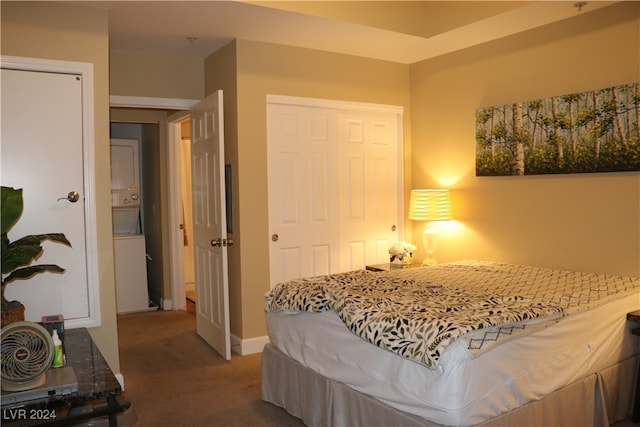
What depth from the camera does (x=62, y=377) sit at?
2332 mm

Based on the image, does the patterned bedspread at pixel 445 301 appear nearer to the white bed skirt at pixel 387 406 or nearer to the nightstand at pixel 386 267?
the white bed skirt at pixel 387 406

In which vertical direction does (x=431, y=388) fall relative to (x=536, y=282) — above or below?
below

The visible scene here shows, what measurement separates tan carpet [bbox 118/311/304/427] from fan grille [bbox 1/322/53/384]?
3.37 ft

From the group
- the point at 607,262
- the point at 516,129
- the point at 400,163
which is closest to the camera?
the point at 607,262

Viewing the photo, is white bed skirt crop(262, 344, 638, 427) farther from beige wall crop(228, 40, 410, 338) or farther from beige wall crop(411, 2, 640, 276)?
beige wall crop(228, 40, 410, 338)

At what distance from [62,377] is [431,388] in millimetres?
1598

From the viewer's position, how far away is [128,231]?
20.5ft

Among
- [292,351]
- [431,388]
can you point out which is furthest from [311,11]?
[431,388]

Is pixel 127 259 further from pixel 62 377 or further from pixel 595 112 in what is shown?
pixel 595 112

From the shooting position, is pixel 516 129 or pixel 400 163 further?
pixel 400 163

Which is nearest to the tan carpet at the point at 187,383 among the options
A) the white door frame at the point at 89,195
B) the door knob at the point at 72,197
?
the white door frame at the point at 89,195

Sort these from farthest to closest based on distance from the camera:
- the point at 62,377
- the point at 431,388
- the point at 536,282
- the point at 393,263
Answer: the point at 393,263 → the point at 536,282 → the point at 62,377 → the point at 431,388

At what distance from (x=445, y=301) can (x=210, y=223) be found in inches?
88.3

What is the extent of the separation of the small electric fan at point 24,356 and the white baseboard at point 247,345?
2.05 metres
